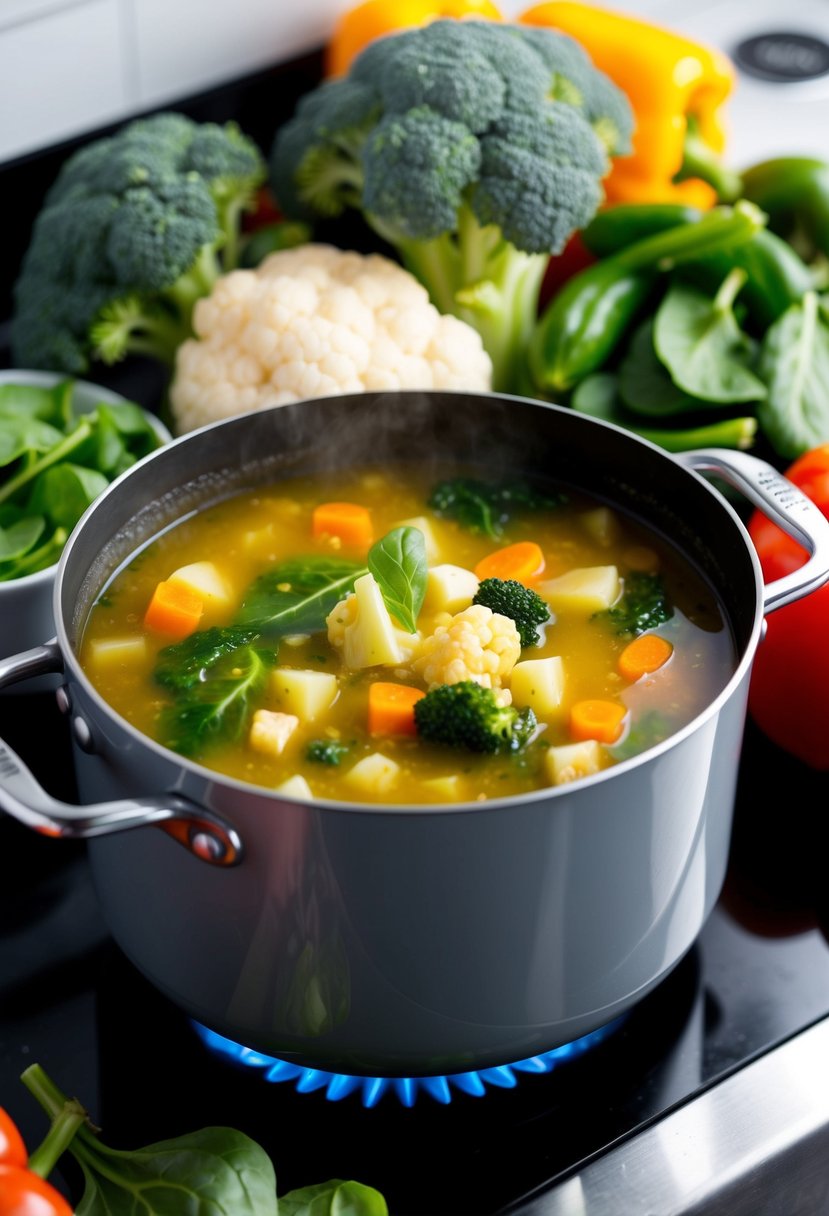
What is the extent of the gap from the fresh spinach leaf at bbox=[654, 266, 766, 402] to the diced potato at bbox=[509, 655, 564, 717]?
2.11 ft

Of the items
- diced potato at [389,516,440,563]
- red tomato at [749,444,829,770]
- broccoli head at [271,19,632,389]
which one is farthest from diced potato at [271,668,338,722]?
broccoli head at [271,19,632,389]

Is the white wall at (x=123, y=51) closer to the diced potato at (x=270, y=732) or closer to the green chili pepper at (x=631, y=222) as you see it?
the green chili pepper at (x=631, y=222)

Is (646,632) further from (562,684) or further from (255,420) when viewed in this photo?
(255,420)

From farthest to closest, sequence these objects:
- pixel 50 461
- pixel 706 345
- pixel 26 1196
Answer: pixel 706 345 → pixel 50 461 → pixel 26 1196

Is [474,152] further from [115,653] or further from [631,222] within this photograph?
[115,653]

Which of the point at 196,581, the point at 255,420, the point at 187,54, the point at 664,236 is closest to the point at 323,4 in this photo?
the point at 187,54

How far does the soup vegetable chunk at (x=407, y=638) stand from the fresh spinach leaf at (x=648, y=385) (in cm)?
34

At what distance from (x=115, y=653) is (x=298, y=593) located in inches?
7.5

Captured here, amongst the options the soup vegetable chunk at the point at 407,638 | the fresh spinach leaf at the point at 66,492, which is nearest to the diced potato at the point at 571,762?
the soup vegetable chunk at the point at 407,638

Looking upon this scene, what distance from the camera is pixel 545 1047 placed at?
1141 millimetres

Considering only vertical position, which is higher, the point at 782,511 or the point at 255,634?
the point at 782,511

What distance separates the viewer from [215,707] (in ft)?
3.98

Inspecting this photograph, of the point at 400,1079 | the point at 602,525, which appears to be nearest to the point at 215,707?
the point at 400,1079

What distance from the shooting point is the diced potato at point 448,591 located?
52.9 inches
